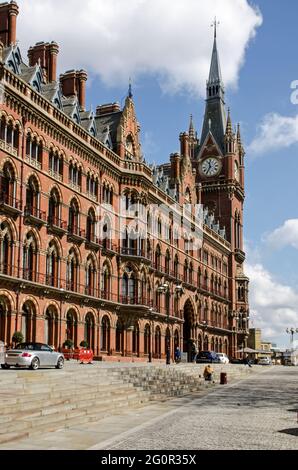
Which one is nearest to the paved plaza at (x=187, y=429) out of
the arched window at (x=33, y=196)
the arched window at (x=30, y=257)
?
the arched window at (x=30, y=257)

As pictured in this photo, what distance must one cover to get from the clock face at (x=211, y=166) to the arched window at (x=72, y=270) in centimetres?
5281

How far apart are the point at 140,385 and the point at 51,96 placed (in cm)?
2457

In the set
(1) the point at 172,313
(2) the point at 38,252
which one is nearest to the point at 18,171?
(2) the point at 38,252

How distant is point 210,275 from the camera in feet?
285

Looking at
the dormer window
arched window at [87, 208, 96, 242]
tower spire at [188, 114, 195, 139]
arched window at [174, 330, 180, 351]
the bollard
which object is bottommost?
the bollard

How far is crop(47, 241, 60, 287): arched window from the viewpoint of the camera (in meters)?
45.3

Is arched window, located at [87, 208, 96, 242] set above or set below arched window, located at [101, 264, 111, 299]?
above

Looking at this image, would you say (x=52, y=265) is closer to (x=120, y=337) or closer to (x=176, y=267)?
(x=120, y=337)

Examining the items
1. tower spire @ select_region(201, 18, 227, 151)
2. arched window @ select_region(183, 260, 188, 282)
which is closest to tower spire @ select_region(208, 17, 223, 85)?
tower spire @ select_region(201, 18, 227, 151)

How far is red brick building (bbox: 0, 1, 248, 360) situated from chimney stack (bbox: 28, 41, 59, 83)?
9 cm

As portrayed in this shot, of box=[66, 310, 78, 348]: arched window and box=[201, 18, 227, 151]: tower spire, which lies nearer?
box=[66, 310, 78, 348]: arched window

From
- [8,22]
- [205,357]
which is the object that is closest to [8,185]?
[8,22]

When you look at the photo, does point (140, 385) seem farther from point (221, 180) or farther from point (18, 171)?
point (221, 180)

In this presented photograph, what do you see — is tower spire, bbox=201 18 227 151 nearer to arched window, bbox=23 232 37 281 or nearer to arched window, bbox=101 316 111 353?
arched window, bbox=101 316 111 353
